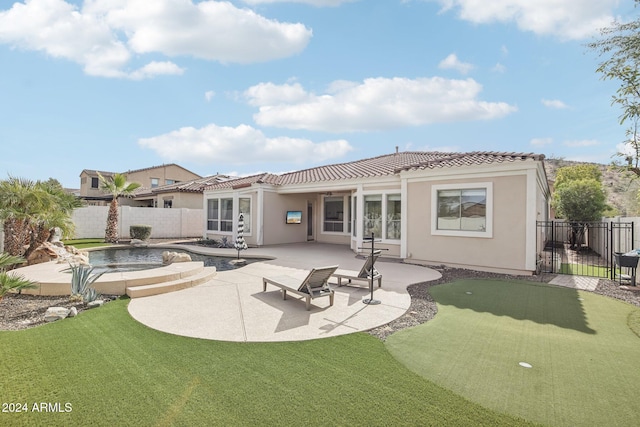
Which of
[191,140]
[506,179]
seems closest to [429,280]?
[506,179]

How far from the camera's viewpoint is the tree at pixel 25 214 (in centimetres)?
1002

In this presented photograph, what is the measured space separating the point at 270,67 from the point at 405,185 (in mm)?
7976

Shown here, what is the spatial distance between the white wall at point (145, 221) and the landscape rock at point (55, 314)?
17.9 meters

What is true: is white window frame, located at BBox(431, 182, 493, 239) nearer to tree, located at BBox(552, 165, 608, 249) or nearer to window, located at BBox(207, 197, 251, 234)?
window, located at BBox(207, 197, 251, 234)

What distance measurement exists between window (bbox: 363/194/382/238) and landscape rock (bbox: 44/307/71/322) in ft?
37.2

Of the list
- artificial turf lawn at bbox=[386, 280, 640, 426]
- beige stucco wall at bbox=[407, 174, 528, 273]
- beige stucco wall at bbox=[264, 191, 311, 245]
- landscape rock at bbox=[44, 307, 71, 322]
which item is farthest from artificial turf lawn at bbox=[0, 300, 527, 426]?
beige stucco wall at bbox=[264, 191, 311, 245]

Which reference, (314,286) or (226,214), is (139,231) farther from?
(314,286)

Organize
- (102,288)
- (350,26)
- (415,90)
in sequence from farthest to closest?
(415,90), (350,26), (102,288)

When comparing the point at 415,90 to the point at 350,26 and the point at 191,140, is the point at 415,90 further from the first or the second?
the point at 191,140

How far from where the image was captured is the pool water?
11.6 m

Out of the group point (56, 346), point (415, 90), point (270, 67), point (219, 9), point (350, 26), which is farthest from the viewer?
point (270, 67)

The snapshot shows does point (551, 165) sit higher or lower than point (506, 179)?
higher

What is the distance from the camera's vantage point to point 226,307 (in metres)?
6.80

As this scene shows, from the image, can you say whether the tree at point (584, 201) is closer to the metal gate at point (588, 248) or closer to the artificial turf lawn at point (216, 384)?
the metal gate at point (588, 248)
